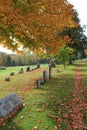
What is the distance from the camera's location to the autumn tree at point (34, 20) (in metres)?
17.3

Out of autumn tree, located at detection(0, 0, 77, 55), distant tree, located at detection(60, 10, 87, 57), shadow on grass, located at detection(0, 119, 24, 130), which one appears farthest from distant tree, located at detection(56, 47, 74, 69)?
shadow on grass, located at detection(0, 119, 24, 130)

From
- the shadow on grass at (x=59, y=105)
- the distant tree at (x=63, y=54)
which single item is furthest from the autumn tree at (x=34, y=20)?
the distant tree at (x=63, y=54)

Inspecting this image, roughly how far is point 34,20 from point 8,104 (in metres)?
6.58

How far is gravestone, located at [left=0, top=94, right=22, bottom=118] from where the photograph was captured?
13.8 m

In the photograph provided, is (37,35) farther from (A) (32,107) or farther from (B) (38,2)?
(A) (32,107)

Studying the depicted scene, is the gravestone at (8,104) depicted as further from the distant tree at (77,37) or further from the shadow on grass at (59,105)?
the distant tree at (77,37)

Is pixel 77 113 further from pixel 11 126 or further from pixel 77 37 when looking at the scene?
pixel 77 37

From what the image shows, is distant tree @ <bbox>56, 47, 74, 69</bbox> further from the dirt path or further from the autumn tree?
the dirt path

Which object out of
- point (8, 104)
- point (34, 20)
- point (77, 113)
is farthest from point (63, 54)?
point (8, 104)

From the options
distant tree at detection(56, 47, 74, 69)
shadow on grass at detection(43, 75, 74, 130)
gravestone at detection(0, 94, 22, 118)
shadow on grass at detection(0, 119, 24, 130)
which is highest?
distant tree at detection(56, 47, 74, 69)

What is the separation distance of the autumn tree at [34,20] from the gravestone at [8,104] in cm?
481

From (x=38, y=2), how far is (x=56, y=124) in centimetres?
881

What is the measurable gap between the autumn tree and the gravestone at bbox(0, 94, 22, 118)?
4.81 m

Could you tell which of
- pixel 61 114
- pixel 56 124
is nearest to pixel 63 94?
pixel 61 114
